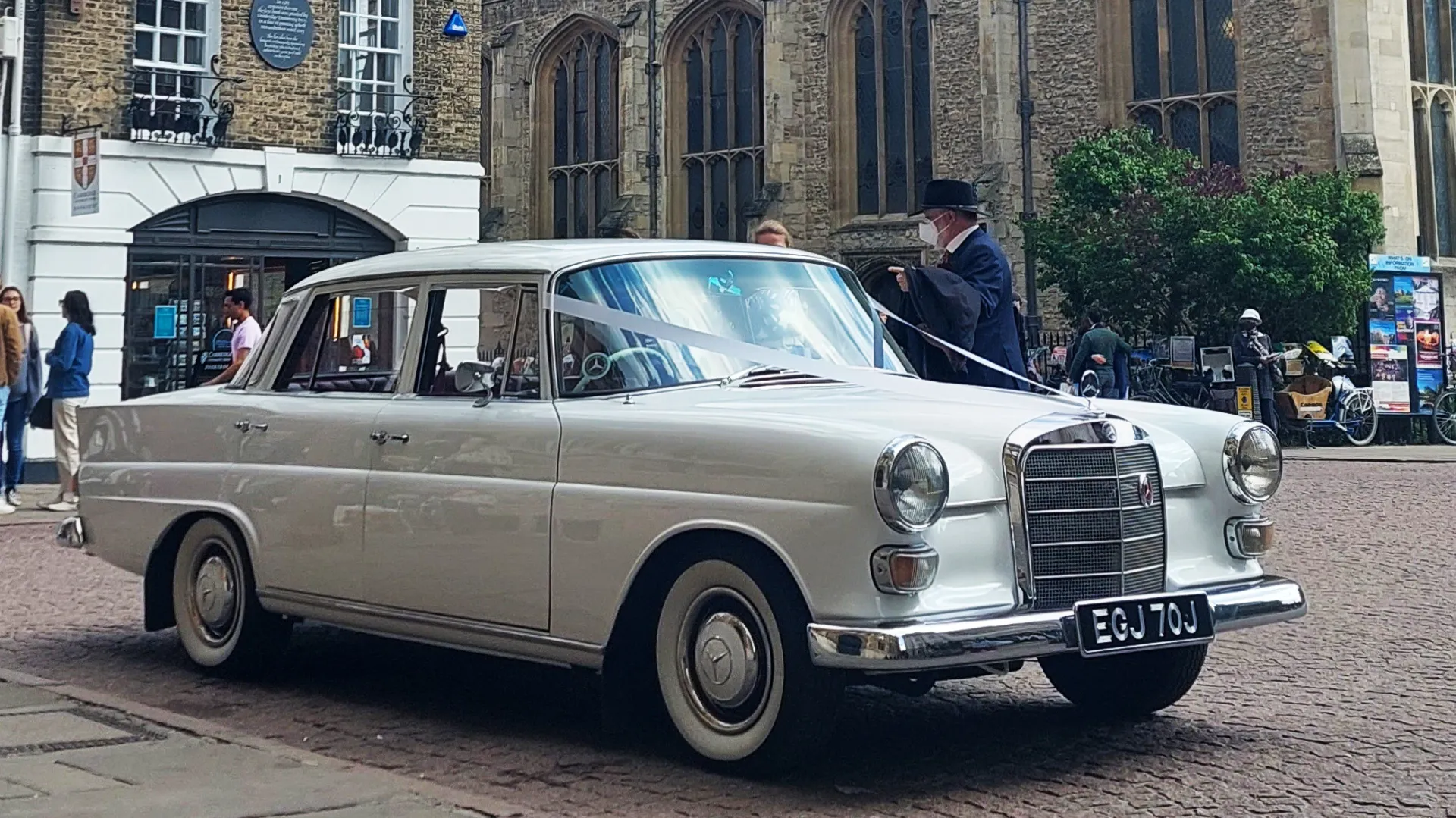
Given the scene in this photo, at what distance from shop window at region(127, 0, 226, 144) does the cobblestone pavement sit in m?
10.5

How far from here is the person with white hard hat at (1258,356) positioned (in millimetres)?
22484

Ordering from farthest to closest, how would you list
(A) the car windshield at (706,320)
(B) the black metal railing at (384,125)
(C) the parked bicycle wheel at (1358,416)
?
(C) the parked bicycle wheel at (1358,416) → (B) the black metal railing at (384,125) → (A) the car windshield at (706,320)

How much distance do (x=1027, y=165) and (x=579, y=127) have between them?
1472cm

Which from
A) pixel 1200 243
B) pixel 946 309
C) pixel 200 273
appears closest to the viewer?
pixel 946 309

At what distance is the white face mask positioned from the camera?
23.6ft

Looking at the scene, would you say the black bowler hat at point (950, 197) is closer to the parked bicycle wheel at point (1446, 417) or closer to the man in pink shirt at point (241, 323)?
the man in pink shirt at point (241, 323)

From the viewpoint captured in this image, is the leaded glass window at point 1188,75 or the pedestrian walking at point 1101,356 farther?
the leaded glass window at point 1188,75

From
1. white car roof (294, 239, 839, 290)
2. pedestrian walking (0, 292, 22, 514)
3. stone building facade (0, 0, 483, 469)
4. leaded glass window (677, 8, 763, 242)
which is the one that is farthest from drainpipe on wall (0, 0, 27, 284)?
leaded glass window (677, 8, 763, 242)

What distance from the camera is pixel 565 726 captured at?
562 centimetres

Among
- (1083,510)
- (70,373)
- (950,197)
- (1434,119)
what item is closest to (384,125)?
(70,373)

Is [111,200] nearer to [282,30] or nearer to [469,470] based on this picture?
[282,30]

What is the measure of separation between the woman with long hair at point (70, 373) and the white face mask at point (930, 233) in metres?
8.66

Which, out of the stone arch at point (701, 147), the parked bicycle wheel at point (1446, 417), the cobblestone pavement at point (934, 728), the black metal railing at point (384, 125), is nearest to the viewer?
the cobblestone pavement at point (934, 728)

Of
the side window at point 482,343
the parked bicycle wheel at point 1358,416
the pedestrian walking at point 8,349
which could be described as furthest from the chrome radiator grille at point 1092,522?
the parked bicycle wheel at point 1358,416
